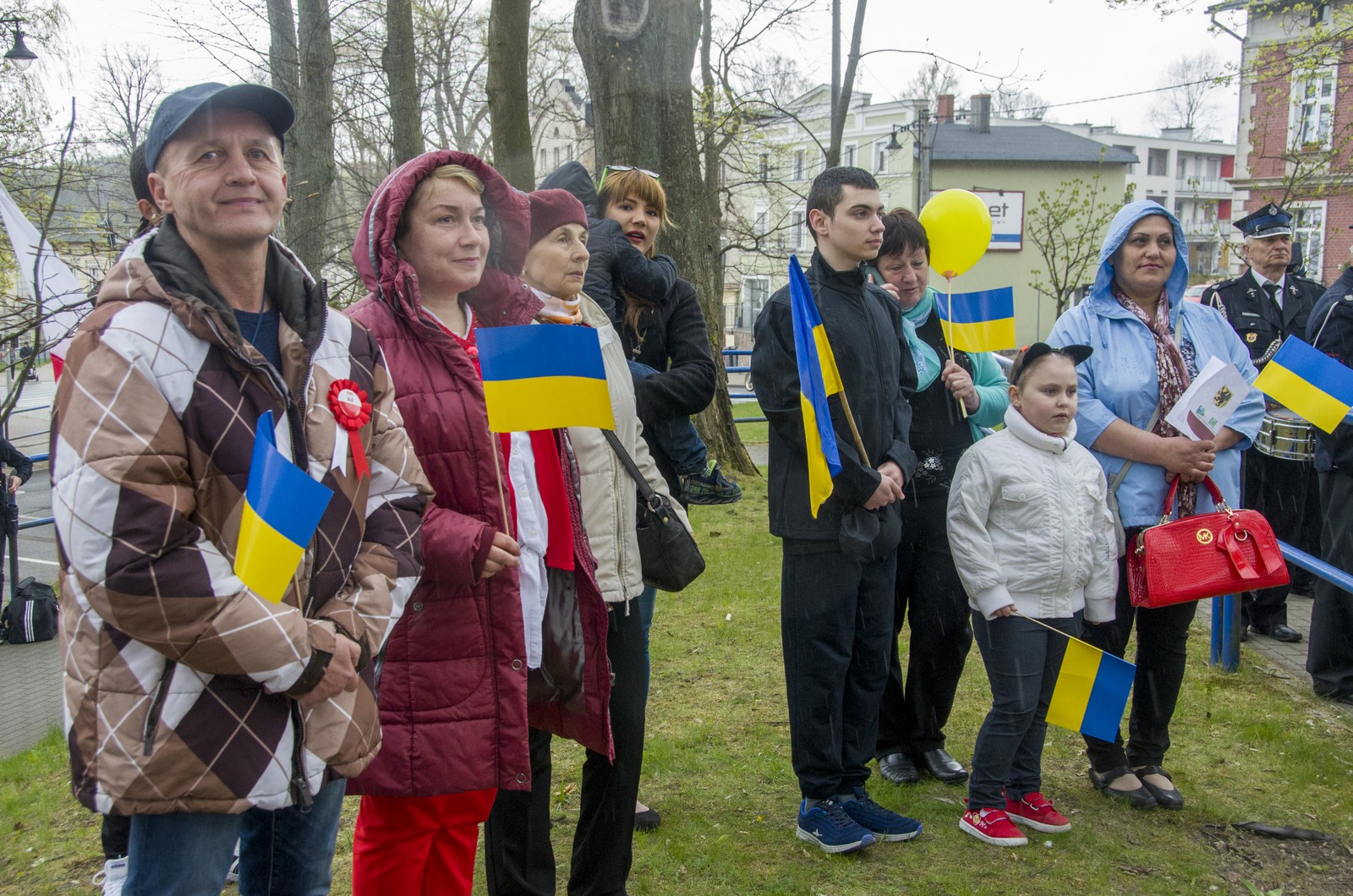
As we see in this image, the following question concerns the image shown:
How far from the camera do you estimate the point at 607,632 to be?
2.90m

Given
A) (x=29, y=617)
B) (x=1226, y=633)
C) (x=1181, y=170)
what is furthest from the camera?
(x=1181, y=170)

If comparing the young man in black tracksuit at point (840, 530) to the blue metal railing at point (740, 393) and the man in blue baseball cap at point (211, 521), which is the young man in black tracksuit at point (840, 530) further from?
the blue metal railing at point (740, 393)

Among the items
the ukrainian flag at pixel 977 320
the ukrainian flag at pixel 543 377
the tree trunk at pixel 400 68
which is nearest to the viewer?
the ukrainian flag at pixel 543 377

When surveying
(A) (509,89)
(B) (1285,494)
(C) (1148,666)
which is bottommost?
(C) (1148,666)

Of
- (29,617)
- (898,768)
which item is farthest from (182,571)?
(29,617)

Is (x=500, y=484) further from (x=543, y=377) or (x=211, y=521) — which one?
(x=211, y=521)

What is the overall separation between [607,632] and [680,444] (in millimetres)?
876

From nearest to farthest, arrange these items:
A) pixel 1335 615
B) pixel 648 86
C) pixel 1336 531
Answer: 1. pixel 1335 615
2. pixel 1336 531
3. pixel 648 86

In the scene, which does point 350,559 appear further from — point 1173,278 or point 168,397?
point 1173,278

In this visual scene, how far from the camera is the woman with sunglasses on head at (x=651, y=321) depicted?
3.42 m

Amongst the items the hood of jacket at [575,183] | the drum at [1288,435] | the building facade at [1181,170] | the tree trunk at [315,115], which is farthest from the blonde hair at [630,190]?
the building facade at [1181,170]

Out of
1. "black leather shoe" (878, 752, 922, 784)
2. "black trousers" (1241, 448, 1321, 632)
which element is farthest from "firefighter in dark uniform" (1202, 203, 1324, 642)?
"black leather shoe" (878, 752, 922, 784)

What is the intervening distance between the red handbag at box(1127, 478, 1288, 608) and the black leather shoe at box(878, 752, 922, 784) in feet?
3.51

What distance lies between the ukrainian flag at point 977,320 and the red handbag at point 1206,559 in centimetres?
94
